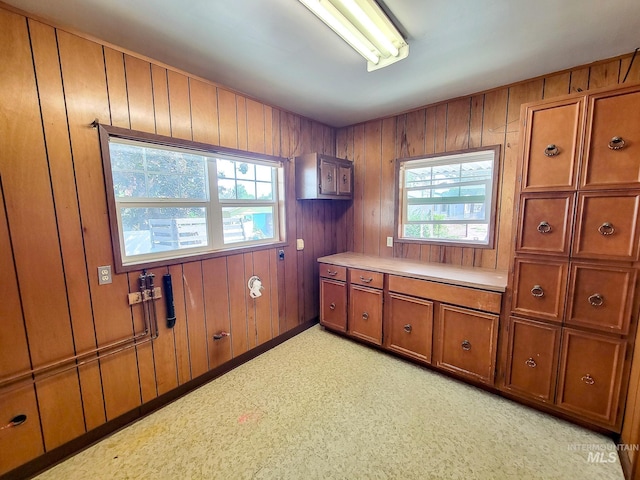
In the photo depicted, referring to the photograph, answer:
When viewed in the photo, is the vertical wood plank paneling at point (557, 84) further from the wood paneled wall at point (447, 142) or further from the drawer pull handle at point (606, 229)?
the drawer pull handle at point (606, 229)

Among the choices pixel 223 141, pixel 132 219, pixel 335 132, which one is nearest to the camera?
pixel 132 219

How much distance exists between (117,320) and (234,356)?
1.08m

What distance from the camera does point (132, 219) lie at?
185cm

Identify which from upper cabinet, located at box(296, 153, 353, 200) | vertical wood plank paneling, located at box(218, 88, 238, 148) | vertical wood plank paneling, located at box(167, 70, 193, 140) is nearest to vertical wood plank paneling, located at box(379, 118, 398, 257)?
upper cabinet, located at box(296, 153, 353, 200)

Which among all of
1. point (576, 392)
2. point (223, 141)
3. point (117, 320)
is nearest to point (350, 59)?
point (223, 141)

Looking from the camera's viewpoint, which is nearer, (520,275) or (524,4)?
(524,4)

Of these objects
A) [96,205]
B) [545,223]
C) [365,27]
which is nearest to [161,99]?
[96,205]

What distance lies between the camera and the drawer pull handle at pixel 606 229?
5.16 ft

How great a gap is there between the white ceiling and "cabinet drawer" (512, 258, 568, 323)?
1455mm

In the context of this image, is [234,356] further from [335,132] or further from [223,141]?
[335,132]

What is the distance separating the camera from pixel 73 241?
62.4 inches

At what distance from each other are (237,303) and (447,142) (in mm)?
2648

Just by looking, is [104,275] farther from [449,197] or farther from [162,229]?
[449,197]

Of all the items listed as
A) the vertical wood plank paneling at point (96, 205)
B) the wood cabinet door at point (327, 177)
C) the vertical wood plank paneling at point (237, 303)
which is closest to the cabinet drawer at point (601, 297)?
the wood cabinet door at point (327, 177)
